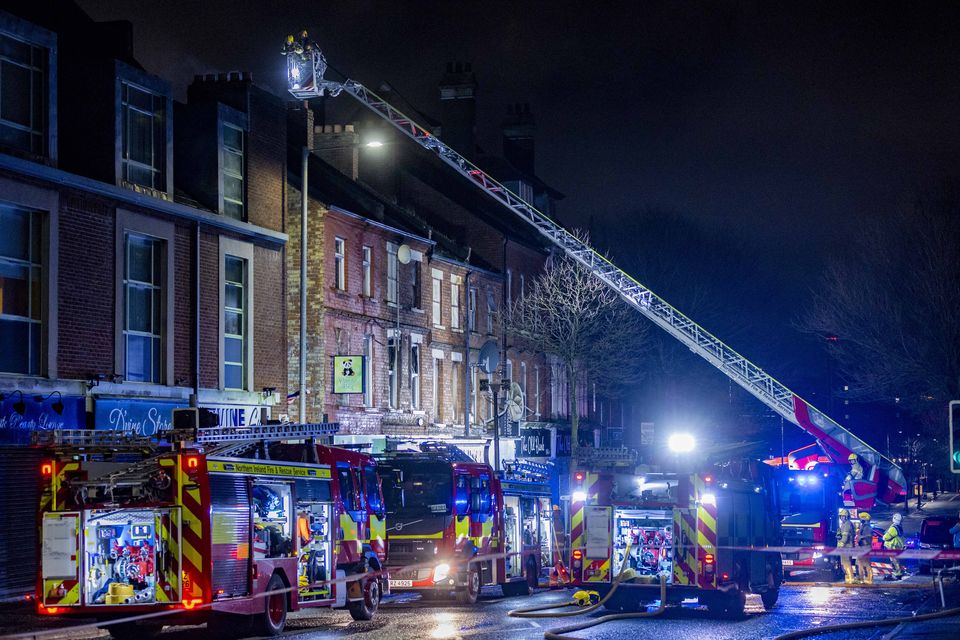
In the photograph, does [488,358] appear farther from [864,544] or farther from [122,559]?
[122,559]

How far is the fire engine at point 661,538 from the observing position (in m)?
Answer: 20.0

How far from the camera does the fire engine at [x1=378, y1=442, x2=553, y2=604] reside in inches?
921

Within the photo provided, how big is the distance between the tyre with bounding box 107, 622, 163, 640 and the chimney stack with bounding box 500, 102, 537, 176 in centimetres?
4827

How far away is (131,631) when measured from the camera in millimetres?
16828

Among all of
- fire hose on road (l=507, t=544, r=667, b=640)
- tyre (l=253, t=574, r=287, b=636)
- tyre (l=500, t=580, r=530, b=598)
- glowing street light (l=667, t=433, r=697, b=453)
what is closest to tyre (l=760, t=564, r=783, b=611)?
fire hose on road (l=507, t=544, r=667, b=640)

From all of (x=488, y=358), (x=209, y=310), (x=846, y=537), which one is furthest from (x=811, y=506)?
(x=209, y=310)

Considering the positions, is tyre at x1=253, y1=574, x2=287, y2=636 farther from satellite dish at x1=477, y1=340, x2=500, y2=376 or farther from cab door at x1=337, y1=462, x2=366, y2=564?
satellite dish at x1=477, y1=340, x2=500, y2=376

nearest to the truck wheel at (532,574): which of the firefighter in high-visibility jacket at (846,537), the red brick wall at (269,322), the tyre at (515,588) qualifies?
the tyre at (515,588)

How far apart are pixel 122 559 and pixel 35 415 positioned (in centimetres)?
784

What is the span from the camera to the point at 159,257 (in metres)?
27.2

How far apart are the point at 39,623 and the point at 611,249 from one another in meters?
43.4

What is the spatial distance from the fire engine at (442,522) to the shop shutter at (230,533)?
657cm

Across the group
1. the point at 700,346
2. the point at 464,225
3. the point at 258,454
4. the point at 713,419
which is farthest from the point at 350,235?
the point at 713,419

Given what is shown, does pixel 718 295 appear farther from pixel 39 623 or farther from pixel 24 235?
pixel 39 623
